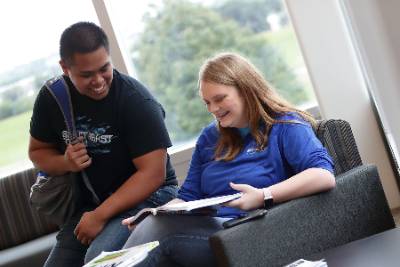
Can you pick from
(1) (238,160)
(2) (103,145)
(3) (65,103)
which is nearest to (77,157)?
(2) (103,145)

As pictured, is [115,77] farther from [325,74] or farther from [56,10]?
[56,10]

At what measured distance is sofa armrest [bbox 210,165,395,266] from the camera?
2.10 m

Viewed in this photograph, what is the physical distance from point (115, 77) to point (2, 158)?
87.8 inches

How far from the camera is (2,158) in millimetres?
4809

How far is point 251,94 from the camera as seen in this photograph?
2525mm

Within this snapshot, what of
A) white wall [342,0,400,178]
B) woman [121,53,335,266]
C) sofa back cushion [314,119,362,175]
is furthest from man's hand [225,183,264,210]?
white wall [342,0,400,178]

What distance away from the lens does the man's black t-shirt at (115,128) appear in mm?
2764

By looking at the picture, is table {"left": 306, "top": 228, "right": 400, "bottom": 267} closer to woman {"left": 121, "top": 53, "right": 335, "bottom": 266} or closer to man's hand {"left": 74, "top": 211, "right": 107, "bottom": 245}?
woman {"left": 121, "top": 53, "right": 335, "bottom": 266}

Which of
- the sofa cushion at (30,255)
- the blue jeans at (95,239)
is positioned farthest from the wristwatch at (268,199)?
the sofa cushion at (30,255)

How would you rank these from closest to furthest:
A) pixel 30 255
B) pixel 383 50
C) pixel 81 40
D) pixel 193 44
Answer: pixel 81 40 < pixel 383 50 < pixel 30 255 < pixel 193 44

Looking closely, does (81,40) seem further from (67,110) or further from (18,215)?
(18,215)

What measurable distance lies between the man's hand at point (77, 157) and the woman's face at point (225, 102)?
58cm

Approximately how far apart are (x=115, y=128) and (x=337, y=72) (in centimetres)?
152

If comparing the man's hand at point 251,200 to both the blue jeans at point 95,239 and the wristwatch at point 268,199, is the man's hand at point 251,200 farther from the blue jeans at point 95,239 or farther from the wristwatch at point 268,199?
the blue jeans at point 95,239
